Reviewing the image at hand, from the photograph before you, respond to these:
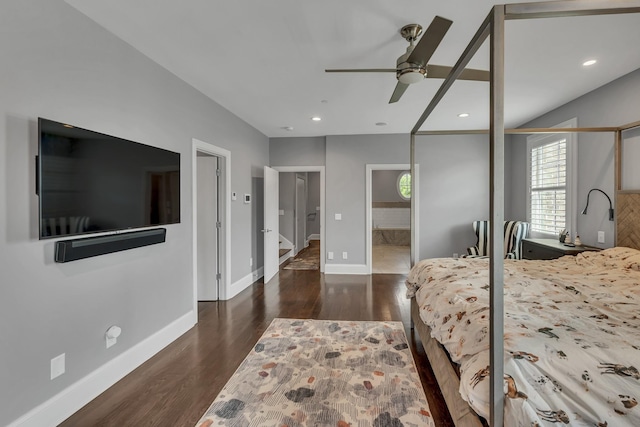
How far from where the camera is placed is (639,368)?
104 centimetres

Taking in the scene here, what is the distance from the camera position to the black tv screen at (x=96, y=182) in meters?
1.70

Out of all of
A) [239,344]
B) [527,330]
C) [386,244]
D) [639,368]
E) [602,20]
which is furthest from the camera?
[386,244]

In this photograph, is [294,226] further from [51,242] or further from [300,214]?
[51,242]

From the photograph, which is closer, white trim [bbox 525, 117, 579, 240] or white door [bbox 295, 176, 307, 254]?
white trim [bbox 525, 117, 579, 240]

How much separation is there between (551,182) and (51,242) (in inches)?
210

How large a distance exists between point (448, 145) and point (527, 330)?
15.0 ft

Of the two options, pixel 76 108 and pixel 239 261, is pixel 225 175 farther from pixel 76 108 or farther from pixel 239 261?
pixel 76 108

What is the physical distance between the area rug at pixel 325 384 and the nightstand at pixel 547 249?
1.95m

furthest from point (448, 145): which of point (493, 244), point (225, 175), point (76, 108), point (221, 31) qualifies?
point (76, 108)

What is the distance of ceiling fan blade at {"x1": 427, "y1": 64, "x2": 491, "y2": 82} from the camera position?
2.09 meters

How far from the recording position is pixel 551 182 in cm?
417

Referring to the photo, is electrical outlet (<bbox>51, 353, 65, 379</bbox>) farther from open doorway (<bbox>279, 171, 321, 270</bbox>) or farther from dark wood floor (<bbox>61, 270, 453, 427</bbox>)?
open doorway (<bbox>279, 171, 321, 270</bbox>)

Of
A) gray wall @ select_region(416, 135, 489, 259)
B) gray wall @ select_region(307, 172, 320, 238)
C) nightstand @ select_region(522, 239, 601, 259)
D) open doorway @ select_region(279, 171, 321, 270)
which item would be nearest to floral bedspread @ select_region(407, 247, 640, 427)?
nightstand @ select_region(522, 239, 601, 259)

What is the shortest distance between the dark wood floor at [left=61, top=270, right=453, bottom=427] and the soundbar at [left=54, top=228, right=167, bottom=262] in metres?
0.98
